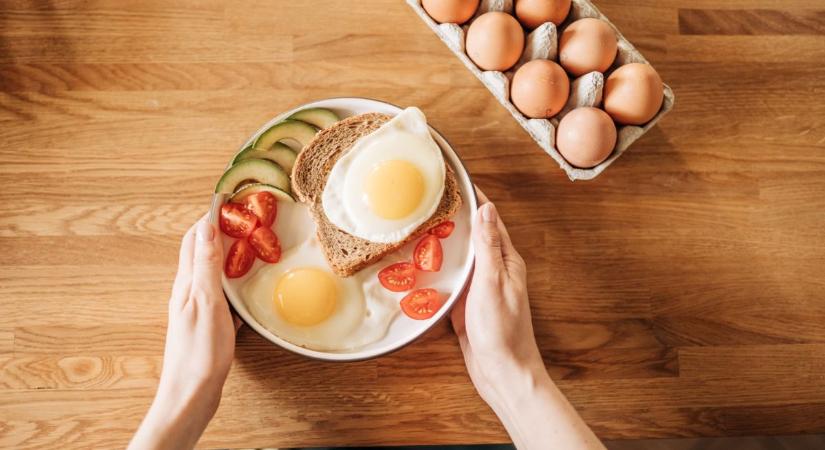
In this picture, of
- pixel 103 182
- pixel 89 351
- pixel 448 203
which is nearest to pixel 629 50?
pixel 448 203

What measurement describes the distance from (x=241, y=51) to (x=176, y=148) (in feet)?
1.14

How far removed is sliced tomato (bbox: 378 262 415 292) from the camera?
1.70m

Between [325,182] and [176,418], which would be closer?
[176,418]

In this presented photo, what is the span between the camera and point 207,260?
1.58 meters

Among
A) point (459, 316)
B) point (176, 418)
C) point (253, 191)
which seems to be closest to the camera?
point (176, 418)

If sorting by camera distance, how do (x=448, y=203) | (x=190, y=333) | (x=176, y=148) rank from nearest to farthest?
(x=190, y=333)
(x=448, y=203)
(x=176, y=148)

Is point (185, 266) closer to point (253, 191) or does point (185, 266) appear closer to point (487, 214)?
point (253, 191)

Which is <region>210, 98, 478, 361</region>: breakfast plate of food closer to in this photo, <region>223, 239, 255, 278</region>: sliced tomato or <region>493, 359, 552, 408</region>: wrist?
<region>223, 239, 255, 278</region>: sliced tomato

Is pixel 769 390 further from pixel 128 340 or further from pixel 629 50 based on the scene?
pixel 128 340

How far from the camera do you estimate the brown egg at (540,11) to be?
1684 millimetres

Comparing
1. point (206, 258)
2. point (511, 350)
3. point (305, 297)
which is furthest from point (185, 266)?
point (511, 350)

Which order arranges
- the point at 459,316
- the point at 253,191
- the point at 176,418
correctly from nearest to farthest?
the point at 176,418 < the point at 253,191 < the point at 459,316

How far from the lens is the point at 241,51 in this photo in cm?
187

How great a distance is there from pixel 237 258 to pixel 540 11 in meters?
1.05
